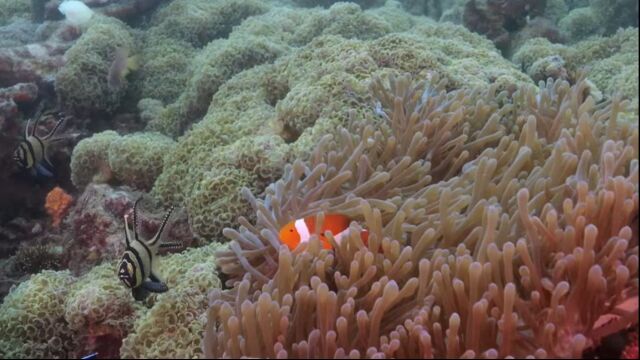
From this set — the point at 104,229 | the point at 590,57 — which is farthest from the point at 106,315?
the point at 590,57

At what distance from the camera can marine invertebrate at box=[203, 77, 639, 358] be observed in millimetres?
1755

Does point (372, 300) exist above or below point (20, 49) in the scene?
above

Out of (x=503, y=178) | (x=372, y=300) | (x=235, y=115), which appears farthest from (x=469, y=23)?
(x=372, y=300)

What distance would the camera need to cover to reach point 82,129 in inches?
262

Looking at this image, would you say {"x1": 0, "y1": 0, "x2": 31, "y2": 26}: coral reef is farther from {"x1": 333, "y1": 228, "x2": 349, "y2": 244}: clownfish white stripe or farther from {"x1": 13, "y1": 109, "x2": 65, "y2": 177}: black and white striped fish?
{"x1": 333, "y1": 228, "x2": 349, "y2": 244}: clownfish white stripe

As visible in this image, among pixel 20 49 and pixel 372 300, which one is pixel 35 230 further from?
pixel 372 300

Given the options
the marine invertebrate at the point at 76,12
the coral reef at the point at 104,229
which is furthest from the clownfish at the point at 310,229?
the marine invertebrate at the point at 76,12

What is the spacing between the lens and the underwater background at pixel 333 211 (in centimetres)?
184

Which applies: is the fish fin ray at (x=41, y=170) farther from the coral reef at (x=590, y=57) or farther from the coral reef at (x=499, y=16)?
the coral reef at (x=499, y=16)

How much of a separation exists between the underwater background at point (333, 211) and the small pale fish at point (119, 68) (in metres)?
0.18

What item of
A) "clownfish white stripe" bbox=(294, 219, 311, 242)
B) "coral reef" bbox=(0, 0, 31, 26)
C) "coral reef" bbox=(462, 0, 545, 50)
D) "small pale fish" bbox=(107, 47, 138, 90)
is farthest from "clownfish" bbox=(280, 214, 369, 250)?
"coral reef" bbox=(0, 0, 31, 26)

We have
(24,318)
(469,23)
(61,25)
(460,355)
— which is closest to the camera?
(460,355)

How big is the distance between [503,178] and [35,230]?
4964 mm

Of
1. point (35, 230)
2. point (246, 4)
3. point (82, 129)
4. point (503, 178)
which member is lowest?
point (35, 230)
